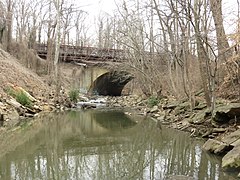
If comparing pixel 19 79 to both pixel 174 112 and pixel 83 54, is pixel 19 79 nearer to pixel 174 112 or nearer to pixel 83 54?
pixel 174 112

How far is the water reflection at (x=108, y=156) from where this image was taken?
6359 millimetres

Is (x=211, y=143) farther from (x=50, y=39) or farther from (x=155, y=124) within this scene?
(x=50, y=39)

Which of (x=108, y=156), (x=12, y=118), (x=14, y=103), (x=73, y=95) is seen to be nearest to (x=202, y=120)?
(x=108, y=156)

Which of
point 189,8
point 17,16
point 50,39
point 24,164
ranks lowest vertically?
point 24,164

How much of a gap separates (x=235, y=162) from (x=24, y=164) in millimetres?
4130

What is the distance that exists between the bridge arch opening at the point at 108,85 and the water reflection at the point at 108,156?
898 inches

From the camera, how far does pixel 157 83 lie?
845 inches

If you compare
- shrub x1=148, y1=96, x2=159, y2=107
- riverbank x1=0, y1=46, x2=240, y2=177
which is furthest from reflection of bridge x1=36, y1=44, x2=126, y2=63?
shrub x1=148, y1=96, x2=159, y2=107

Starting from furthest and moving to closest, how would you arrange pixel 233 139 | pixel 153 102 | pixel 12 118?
1. pixel 153 102
2. pixel 12 118
3. pixel 233 139

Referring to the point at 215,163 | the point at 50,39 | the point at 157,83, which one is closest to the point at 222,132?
the point at 215,163

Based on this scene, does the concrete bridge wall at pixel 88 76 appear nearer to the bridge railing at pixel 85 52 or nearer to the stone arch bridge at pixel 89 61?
the stone arch bridge at pixel 89 61

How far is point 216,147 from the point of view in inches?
307

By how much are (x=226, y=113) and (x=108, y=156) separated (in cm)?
358

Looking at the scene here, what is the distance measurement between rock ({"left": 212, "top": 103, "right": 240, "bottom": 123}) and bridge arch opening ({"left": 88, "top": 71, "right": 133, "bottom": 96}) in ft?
78.8
